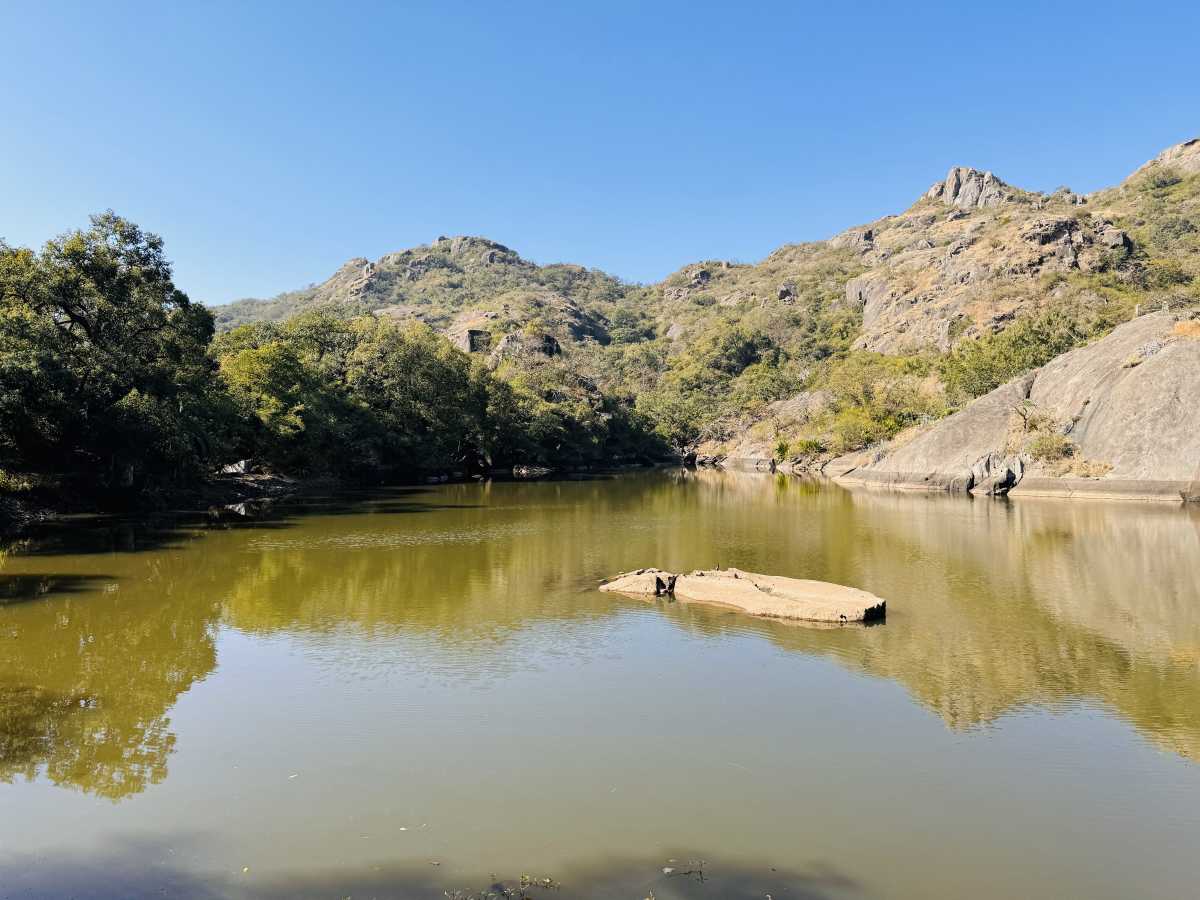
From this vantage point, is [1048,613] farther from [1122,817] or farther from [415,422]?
[415,422]

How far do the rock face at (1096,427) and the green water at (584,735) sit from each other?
24556 millimetres

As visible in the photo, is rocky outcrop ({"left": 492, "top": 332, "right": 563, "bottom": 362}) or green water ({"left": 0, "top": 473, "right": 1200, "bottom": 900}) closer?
green water ({"left": 0, "top": 473, "right": 1200, "bottom": 900})

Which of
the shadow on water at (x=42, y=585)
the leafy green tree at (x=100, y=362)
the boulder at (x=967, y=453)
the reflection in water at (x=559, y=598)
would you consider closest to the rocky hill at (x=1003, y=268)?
the boulder at (x=967, y=453)

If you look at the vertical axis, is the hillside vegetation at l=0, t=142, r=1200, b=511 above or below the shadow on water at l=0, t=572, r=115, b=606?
above

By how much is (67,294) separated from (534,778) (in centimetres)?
3671

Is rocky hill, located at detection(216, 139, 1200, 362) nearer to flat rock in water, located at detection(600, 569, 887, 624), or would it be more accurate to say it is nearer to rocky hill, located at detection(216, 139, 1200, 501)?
rocky hill, located at detection(216, 139, 1200, 501)

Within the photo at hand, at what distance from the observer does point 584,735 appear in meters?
11.0

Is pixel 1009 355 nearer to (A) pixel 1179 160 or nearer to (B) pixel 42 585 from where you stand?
(B) pixel 42 585

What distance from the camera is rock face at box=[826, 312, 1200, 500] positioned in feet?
146

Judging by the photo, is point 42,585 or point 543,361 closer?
point 42,585

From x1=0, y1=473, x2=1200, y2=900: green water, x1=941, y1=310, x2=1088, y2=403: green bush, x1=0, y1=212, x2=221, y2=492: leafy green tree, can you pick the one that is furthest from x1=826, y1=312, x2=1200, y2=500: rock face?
→ x1=0, y1=212, x2=221, y2=492: leafy green tree

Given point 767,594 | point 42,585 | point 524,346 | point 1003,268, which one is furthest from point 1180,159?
point 42,585

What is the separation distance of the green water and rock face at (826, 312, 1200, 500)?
24.6m

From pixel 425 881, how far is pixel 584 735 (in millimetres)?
4112
